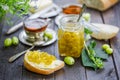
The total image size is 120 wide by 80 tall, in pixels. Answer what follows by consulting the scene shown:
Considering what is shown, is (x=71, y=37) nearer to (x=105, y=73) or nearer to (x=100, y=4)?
(x=105, y=73)

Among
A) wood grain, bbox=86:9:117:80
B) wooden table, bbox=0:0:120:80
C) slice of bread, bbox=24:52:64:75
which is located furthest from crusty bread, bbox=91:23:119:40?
slice of bread, bbox=24:52:64:75

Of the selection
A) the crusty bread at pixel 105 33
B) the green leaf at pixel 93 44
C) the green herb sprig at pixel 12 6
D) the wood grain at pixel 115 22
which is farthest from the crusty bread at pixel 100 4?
the green herb sprig at pixel 12 6

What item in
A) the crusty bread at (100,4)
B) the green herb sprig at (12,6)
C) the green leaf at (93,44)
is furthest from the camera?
the crusty bread at (100,4)

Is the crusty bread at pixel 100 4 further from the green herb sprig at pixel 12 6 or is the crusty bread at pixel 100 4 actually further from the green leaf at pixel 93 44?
the green herb sprig at pixel 12 6

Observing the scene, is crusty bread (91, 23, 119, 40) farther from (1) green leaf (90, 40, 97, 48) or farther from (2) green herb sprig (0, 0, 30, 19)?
(2) green herb sprig (0, 0, 30, 19)

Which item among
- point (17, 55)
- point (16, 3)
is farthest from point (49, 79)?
point (16, 3)
